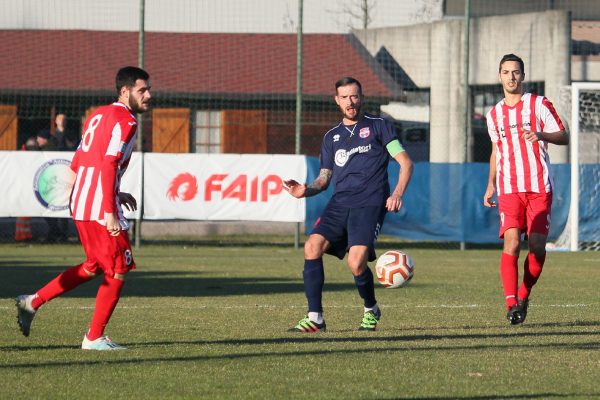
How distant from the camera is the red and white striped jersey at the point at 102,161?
8305 millimetres

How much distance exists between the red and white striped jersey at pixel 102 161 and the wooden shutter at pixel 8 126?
20376mm

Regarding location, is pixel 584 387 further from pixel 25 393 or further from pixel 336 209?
pixel 336 209

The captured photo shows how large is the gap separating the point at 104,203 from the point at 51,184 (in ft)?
46.2

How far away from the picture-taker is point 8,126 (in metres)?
28.5

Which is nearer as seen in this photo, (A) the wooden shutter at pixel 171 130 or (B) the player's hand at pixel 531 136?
(B) the player's hand at pixel 531 136

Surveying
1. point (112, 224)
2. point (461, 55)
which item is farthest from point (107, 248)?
point (461, 55)

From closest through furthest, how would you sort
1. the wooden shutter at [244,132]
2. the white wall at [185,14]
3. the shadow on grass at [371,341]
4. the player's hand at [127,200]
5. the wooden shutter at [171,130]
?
the shadow on grass at [371,341] < the player's hand at [127,200] < the white wall at [185,14] < the wooden shutter at [171,130] < the wooden shutter at [244,132]

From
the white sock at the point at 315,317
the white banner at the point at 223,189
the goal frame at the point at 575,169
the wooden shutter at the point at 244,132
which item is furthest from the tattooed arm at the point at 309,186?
the wooden shutter at the point at 244,132

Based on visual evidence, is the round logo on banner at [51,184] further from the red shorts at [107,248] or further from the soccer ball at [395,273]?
the red shorts at [107,248]

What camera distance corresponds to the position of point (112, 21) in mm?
24578

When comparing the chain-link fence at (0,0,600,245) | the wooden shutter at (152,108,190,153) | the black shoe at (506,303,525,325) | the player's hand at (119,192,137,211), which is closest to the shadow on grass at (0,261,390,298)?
the black shoe at (506,303,525,325)

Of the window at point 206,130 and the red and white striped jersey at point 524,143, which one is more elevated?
the window at point 206,130

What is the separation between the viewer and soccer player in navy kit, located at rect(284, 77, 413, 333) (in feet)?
32.8

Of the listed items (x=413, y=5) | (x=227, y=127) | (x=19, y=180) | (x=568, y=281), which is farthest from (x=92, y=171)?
(x=227, y=127)
